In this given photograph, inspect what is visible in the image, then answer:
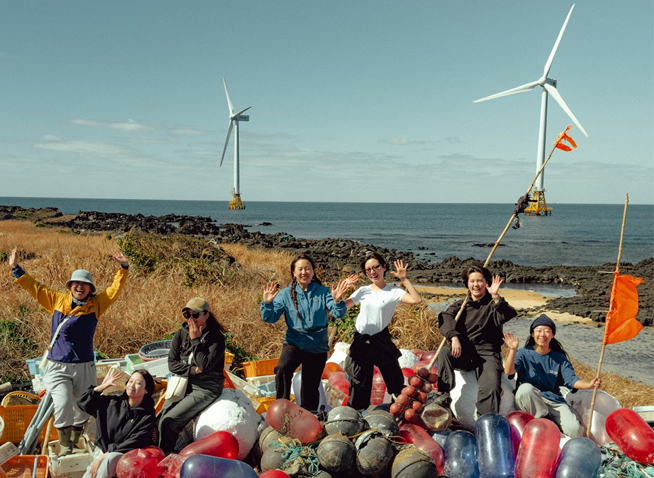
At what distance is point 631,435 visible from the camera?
14.6 feet

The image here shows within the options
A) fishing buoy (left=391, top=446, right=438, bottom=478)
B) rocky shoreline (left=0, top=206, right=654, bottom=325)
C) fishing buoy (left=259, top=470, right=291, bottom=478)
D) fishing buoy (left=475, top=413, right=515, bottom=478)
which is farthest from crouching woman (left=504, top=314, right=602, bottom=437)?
rocky shoreline (left=0, top=206, right=654, bottom=325)

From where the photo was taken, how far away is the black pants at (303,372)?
5.52 meters

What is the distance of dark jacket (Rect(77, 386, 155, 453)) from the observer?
448 centimetres

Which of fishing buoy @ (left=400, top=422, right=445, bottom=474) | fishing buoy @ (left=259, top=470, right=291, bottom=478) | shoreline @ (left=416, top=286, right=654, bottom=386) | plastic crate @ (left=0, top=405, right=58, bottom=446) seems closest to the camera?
fishing buoy @ (left=259, top=470, right=291, bottom=478)

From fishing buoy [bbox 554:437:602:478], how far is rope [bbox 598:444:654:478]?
0.10 meters

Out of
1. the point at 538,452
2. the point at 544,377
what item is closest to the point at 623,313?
the point at 544,377

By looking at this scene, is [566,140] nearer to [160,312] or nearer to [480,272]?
[480,272]

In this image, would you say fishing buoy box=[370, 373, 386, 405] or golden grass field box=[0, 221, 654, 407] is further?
golden grass field box=[0, 221, 654, 407]

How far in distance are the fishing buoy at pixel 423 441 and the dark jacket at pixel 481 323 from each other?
41.6 inches

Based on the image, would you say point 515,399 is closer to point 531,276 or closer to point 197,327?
point 197,327

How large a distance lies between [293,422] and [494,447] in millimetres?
1674

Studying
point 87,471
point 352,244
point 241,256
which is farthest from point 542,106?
point 87,471

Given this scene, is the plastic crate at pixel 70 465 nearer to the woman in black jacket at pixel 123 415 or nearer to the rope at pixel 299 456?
the woman in black jacket at pixel 123 415

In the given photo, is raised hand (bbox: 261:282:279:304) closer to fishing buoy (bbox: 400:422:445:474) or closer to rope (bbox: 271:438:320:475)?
rope (bbox: 271:438:320:475)
